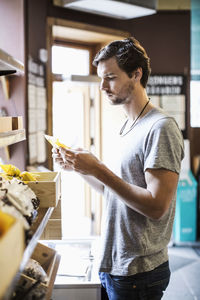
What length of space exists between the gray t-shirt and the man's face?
151mm

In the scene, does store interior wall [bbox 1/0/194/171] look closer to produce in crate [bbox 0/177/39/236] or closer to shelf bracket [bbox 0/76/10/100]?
shelf bracket [bbox 0/76/10/100]

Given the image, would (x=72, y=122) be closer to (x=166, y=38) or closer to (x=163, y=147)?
(x=166, y=38)

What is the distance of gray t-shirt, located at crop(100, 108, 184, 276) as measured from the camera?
1541mm

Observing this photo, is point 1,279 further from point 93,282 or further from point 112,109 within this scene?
point 112,109

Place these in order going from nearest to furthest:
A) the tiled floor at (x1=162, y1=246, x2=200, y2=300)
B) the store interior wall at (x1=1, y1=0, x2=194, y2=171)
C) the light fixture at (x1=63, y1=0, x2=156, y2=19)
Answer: the tiled floor at (x1=162, y1=246, x2=200, y2=300) < the light fixture at (x1=63, y1=0, x2=156, y2=19) < the store interior wall at (x1=1, y1=0, x2=194, y2=171)

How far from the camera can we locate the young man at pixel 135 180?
1.49 metres

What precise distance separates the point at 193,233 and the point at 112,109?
6.43 ft

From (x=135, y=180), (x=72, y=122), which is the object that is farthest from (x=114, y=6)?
(x=135, y=180)

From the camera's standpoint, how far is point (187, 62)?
17.0 feet

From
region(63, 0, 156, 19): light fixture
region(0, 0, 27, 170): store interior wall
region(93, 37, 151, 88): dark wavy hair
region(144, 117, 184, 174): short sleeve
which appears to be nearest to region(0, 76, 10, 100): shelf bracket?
region(0, 0, 27, 170): store interior wall

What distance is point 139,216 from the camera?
5.32ft

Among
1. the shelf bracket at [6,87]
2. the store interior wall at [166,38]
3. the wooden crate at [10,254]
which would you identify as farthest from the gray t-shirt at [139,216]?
the store interior wall at [166,38]

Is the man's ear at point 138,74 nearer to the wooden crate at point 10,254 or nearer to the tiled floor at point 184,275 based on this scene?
the wooden crate at point 10,254

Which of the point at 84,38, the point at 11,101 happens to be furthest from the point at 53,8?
the point at 11,101
